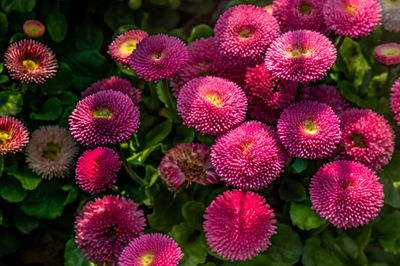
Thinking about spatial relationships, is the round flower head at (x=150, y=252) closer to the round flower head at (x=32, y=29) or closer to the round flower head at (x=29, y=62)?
the round flower head at (x=29, y=62)

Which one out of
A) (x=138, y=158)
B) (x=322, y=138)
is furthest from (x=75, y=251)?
(x=322, y=138)

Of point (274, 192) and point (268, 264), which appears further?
point (274, 192)

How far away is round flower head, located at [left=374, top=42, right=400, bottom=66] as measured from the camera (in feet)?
4.48

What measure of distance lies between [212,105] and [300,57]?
277 millimetres

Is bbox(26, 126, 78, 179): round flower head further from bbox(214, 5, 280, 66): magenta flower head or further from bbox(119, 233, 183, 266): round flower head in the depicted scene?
bbox(214, 5, 280, 66): magenta flower head

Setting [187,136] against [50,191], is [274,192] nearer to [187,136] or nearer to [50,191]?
[187,136]

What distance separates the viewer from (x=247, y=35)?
1.34 m

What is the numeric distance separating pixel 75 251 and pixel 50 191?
0.87 ft

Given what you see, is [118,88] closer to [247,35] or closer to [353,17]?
[247,35]

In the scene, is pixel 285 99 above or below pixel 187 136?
above

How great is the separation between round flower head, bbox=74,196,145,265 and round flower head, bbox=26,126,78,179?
1.08ft

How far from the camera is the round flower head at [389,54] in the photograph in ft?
4.48

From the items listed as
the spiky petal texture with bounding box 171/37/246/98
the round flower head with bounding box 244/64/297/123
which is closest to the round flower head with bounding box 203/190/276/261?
the round flower head with bounding box 244/64/297/123

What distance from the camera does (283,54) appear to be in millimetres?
1232
